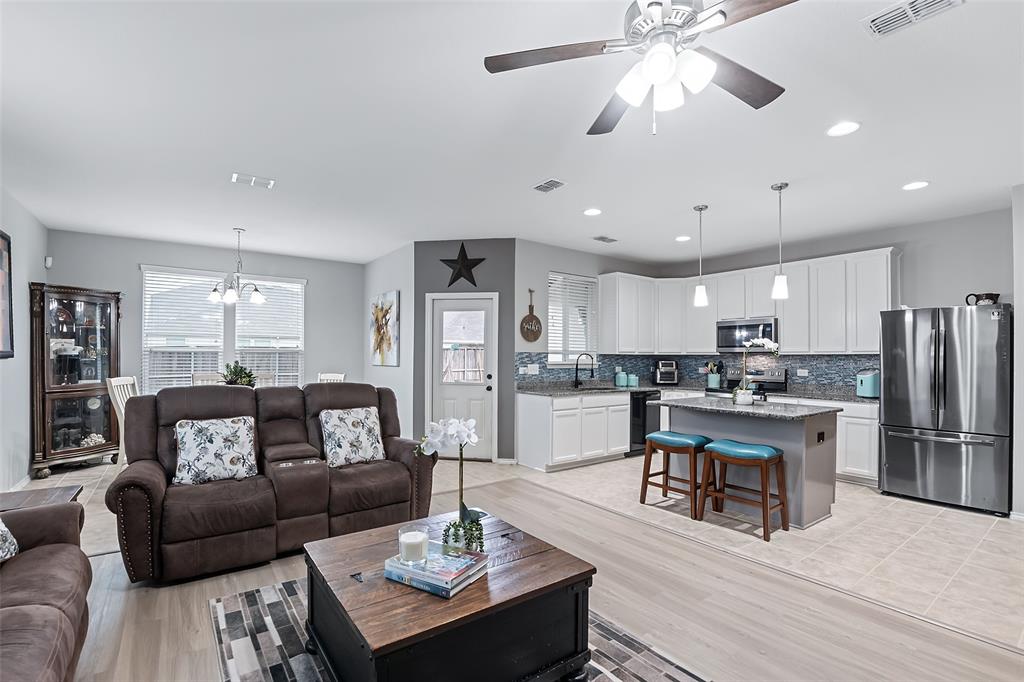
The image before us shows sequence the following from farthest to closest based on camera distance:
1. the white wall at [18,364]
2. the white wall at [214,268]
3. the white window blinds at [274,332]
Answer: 1. the white window blinds at [274,332]
2. the white wall at [214,268]
3. the white wall at [18,364]

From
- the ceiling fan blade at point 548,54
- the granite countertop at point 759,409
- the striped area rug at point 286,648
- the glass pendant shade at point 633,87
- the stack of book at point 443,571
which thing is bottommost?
the striped area rug at point 286,648

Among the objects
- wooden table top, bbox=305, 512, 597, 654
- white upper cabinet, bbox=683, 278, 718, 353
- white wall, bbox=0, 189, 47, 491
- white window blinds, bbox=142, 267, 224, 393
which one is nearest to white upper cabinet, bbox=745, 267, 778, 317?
white upper cabinet, bbox=683, 278, 718, 353

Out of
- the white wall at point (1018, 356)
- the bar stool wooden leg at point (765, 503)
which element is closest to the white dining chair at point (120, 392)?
the bar stool wooden leg at point (765, 503)

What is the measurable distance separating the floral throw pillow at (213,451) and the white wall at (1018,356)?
225 inches

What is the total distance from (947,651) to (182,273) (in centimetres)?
775

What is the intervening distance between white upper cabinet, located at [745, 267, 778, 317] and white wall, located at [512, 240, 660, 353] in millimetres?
1964

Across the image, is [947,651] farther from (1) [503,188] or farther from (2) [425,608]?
(1) [503,188]

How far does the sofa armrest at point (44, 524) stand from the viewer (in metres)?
2.06

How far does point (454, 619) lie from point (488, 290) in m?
4.65

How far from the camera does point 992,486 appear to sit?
3.99 m

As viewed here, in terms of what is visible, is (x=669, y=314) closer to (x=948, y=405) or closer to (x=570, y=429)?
(x=570, y=429)

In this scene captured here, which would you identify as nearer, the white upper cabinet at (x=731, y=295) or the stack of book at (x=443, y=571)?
the stack of book at (x=443, y=571)

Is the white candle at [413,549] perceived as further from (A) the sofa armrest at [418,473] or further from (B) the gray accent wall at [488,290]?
(B) the gray accent wall at [488,290]

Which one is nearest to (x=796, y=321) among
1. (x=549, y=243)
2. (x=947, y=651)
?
(x=549, y=243)
